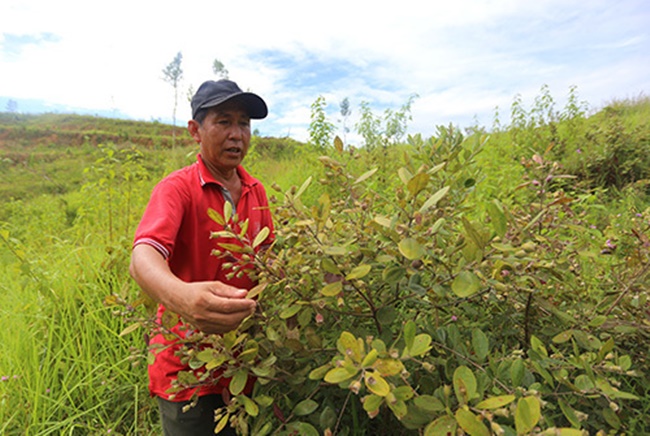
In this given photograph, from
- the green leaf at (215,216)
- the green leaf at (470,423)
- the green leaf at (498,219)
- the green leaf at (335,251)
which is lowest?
the green leaf at (470,423)

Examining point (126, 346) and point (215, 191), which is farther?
point (126, 346)

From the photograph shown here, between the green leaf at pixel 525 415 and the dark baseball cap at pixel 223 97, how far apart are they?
4.80 ft

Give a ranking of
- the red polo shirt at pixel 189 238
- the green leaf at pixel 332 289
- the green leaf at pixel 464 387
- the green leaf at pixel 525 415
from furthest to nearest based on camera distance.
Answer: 1. the red polo shirt at pixel 189 238
2. the green leaf at pixel 332 289
3. the green leaf at pixel 464 387
4. the green leaf at pixel 525 415

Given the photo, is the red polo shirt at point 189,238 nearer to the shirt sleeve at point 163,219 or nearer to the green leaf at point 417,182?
the shirt sleeve at point 163,219

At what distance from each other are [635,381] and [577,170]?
11.4 feet

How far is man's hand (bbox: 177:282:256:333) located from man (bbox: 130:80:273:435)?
9.3 inches

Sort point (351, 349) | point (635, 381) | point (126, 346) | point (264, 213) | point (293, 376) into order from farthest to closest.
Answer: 1. point (126, 346)
2. point (264, 213)
3. point (635, 381)
4. point (293, 376)
5. point (351, 349)

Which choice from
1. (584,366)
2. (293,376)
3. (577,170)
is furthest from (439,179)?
(577,170)

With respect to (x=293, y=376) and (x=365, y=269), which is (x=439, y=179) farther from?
(x=293, y=376)

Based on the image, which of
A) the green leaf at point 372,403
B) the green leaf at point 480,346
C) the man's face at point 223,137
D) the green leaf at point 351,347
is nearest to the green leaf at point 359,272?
the green leaf at point 351,347

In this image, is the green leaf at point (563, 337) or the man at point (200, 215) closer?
the green leaf at point (563, 337)

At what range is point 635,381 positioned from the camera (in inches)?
49.4

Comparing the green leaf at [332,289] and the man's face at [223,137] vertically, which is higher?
the man's face at [223,137]

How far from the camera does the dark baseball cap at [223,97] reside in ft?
5.33
